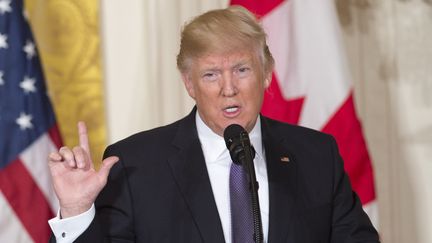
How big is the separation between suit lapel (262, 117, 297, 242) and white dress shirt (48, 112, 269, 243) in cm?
3

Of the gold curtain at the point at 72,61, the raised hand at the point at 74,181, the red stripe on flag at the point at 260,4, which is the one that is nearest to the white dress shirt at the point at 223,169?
the raised hand at the point at 74,181

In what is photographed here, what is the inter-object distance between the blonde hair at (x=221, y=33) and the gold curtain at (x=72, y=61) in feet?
5.09

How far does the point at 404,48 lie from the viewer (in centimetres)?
430

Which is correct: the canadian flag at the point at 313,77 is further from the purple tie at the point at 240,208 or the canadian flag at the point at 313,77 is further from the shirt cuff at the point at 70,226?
the shirt cuff at the point at 70,226

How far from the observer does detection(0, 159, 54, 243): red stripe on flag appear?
3191 mm

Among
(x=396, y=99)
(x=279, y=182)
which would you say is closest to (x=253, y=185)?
(x=279, y=182)

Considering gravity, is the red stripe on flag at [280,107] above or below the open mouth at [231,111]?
below

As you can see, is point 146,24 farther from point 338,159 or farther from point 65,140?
point 338,159

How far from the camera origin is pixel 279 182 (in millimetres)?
2416

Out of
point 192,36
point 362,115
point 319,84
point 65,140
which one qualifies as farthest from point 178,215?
point 362,115

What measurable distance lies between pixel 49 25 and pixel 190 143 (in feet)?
5.31

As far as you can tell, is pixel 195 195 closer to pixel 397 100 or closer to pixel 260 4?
pixel 260 4

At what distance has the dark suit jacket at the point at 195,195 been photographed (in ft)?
7.61

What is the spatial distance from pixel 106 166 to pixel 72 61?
1.79 metres
